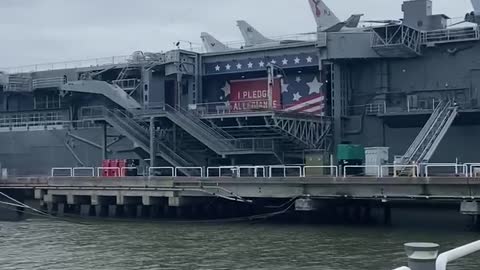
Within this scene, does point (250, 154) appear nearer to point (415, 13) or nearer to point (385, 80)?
point (385, 80)

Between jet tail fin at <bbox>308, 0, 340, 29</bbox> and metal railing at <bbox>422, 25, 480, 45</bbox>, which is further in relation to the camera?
jet tail fin at <bbox>308, 0, 340, 29</bbox>

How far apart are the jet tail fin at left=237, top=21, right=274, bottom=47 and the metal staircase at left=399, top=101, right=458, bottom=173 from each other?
821 inches

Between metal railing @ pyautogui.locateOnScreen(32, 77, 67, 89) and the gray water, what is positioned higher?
metal railing @ pyautogui.locateOnScreen(32, 77, 67, 89)

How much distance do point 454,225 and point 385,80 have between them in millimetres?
16589

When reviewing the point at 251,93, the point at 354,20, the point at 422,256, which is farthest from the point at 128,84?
the point at 422,256

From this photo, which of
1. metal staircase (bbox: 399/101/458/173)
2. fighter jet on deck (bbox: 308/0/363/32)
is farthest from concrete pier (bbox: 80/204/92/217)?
fighter jet on deck (bbox: 308/0/363/32)

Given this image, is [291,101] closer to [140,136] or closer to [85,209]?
[140,136]

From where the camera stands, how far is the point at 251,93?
54062mm

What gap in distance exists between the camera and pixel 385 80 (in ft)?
156

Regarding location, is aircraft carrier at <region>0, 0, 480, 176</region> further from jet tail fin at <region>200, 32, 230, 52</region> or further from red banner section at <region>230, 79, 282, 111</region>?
jet tail fin at <region>200, 32, 230, 52</region>

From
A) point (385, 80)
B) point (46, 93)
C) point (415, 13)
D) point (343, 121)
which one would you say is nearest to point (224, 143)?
point (343, 121)

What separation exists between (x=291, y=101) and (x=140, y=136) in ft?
38.8

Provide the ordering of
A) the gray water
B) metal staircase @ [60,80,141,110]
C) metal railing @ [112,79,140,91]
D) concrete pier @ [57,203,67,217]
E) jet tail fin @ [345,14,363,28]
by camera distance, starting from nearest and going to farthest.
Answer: the gray water → concrete pier @ [57,203,67,217] → jet tail fin @ [345,14,363,28] → metal staircase @ [60,80,141,110] → metal railing @ [112,79,140,91]

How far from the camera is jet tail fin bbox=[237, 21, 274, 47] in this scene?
200ft
